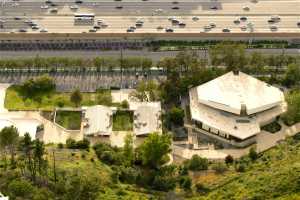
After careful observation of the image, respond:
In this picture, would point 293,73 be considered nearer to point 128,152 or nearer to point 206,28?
point 206,28

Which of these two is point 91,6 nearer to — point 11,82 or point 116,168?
point 11,82

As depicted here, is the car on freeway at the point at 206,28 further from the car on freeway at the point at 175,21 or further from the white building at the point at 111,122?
the white building at the point at 111,122

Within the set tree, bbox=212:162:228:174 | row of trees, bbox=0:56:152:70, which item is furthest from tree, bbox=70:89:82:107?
tree, bbox=212:162:228:174

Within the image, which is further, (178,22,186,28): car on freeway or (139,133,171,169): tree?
(178,22,186,28): car on freeway

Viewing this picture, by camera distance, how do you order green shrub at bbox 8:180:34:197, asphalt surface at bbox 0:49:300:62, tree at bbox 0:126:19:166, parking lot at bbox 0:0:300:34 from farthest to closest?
parking lot at bbox 0:0:300:34, asphalt surface at bbox 0:49:300:62, tree at bbox 0:126:19:166, green shrub at bbox 8:180:34:197

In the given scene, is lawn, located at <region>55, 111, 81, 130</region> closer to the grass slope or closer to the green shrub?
the grass slope

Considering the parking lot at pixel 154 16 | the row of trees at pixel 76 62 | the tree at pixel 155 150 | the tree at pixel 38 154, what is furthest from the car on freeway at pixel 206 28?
the tree at pixel 38 154

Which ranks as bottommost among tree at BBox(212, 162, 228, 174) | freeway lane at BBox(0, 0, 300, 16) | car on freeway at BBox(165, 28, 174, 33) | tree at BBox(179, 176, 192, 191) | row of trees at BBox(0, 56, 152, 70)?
tree at BBox(179, 176, 192, 191)
